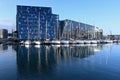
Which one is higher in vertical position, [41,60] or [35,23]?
[35,23]

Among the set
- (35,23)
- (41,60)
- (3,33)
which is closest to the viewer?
(41,60)

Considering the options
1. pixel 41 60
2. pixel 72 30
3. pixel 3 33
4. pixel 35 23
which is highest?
pixel 35 23

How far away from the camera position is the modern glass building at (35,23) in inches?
4464

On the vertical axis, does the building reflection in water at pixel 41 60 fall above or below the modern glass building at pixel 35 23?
below

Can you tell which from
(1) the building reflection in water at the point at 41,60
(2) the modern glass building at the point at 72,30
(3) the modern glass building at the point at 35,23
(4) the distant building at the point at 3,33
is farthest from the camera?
(4) the distant building at the point at 3,33

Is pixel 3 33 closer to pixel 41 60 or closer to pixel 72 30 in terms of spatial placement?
pixel 72 30

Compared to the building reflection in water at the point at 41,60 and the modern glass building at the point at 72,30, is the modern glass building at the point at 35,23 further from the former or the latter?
the building reflection in water at the point at 41,60

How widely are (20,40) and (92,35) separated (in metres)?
67.3

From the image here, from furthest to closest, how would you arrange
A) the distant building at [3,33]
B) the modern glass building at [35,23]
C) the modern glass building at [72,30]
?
1. the distant building at [3,33]
2. the modern glass building at [72,30]
3. the modern glass building at [35,23]

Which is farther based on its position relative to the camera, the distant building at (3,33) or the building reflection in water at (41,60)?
the distant building at (3,33)

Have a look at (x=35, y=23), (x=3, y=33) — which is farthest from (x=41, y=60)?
(x=3, y=33)

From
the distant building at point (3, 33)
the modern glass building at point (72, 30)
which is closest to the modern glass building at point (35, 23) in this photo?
Result: the modern glass building at point (72, 30)

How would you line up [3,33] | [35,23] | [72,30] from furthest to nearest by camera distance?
[3,33] < [72,30] < [35,23]

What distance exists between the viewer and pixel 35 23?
117062mm
